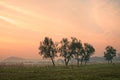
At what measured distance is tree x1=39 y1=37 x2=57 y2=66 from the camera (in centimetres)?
12556

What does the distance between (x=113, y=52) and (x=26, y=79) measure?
163561 mm

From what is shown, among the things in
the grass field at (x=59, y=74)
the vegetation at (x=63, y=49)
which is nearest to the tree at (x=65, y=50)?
the vegetation at (x=63, y=49)

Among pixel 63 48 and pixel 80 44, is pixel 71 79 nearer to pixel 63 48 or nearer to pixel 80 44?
pixel 63 48

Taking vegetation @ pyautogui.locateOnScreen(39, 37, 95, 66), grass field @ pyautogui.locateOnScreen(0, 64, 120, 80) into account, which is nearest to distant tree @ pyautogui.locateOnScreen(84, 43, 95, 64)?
vegetation @ pyautogui.locateOnScreen(39, 37, 95, 66)

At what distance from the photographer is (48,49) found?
126 meters

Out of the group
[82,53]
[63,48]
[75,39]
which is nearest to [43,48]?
[63,48]

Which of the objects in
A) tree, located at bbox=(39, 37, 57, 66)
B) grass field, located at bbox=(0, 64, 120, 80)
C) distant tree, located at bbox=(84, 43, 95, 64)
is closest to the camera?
grass field, located at bbox=(0, 64, 120, 80)

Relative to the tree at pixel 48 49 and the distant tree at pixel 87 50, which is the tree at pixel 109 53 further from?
the tree at pixel 48 49

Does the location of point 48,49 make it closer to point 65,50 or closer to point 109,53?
point 65,50

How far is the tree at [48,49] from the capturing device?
412 ft

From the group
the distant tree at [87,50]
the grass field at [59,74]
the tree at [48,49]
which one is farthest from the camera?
the distant tree at [87,50]

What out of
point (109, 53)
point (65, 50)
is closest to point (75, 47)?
point (65, 50)

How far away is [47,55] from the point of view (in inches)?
4946

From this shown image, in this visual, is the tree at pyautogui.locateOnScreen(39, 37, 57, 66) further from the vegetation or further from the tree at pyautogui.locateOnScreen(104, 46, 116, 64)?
the tree at pyautogui.locateOnScreen(104, 46, 116, 64)
